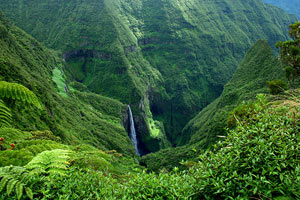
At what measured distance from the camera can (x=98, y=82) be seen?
79875 millimetres

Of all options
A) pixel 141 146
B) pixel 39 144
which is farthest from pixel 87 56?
pixel 39 144

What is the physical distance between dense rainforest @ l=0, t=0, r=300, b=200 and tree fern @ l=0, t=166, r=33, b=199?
2cm

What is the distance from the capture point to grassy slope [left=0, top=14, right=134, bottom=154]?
18312 mm

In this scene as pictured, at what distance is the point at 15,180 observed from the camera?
364cm

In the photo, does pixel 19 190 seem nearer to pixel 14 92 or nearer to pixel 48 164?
pixel 48 164

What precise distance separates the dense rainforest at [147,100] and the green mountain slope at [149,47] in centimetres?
55

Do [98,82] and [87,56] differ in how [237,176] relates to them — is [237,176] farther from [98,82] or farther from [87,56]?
[87,56]

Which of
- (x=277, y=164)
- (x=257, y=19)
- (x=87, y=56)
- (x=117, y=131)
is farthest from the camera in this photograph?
(x=257, y=19)

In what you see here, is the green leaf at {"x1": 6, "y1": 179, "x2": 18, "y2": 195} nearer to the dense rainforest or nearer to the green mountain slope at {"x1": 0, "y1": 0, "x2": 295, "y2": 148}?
the dense rainforest

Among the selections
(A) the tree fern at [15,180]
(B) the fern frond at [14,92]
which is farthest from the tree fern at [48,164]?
(B) the fern frond at [14,92]

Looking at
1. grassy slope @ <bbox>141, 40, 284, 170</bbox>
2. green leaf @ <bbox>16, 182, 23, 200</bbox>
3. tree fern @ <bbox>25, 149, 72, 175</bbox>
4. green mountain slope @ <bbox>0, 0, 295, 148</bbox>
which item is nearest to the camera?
green leaf @ <bbox>16, 182, 23, 200</bbox>

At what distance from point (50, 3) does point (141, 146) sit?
75560mm

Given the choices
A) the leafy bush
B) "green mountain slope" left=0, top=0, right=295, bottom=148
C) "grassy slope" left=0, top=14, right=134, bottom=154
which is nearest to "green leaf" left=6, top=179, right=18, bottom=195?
the leafy bush

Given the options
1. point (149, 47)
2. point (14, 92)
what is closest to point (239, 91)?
point (14, 92)
